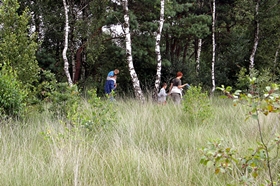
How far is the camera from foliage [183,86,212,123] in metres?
5.93

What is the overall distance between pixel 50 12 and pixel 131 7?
5255 millimetres

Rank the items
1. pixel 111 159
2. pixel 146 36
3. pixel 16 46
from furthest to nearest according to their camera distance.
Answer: pixel 146 36 < pixel 16 46 < pixel 111 159

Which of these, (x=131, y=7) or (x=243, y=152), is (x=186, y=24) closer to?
(x=131, y=7)

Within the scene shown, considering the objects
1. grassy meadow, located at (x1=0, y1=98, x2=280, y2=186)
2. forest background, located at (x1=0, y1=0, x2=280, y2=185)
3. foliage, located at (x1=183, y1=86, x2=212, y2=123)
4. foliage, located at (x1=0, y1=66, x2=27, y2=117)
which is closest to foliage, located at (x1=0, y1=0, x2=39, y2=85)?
forest background, located at (x1=0, y1=0, x2=280, y2=185)

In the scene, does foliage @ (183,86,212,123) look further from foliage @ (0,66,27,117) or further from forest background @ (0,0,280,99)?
forest background @ (0,0,280,99)

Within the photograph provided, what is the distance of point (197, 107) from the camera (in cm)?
631

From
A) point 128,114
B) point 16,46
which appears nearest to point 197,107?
point 128,114

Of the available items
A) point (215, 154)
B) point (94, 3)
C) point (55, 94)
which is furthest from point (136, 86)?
point (215, 154)

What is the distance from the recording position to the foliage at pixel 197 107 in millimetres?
5930

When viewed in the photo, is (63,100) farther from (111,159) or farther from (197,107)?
(197,107)

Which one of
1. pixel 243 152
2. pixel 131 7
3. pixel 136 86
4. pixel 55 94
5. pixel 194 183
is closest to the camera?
pixel 194 183

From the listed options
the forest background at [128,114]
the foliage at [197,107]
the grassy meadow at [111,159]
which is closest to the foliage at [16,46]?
the forest background at [128,114]

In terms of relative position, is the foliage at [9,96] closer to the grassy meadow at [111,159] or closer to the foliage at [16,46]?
the grassy meadow at [111,159]

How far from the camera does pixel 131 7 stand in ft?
43.8
